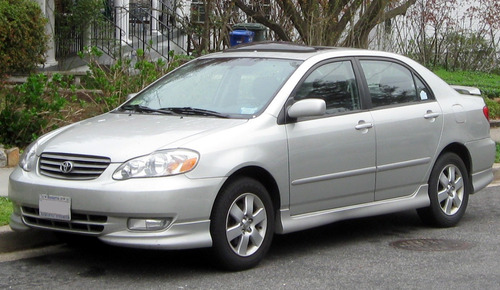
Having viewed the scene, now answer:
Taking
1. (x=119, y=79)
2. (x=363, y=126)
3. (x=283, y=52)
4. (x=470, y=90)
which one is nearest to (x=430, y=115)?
(x=363, y=126)

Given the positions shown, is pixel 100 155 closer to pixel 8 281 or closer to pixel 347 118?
pixel 8 281

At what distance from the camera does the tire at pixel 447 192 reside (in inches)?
330

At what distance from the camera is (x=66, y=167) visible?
6.61 metres

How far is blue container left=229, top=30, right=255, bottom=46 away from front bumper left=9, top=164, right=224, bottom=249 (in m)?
12.4

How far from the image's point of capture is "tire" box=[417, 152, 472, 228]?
8.39 metres

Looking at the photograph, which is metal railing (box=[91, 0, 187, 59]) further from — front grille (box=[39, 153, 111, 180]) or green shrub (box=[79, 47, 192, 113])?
front grille (box=[39, 153, 111, 180])

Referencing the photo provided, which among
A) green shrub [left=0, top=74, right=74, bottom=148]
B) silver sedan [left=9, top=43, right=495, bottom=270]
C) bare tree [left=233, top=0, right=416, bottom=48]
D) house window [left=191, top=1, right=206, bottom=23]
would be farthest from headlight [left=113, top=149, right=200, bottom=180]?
house window [left=191, top=1, right=206, bottom=23]

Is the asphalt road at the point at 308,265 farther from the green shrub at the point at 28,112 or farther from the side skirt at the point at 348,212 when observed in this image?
the green shrub at the point at 28,112

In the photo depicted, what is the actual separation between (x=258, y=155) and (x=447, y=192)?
2446 mm

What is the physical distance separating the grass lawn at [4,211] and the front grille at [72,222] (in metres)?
0.72

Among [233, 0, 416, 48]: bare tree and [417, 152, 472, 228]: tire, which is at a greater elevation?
[233, 0, 416, 48]: bare tree

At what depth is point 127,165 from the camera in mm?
6406

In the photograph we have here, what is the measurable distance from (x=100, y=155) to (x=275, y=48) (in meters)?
2.14

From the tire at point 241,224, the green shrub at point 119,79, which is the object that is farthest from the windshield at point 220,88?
the green shrub at point 119,79
